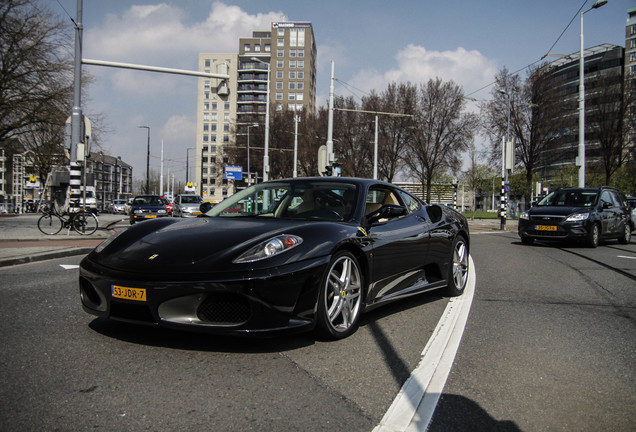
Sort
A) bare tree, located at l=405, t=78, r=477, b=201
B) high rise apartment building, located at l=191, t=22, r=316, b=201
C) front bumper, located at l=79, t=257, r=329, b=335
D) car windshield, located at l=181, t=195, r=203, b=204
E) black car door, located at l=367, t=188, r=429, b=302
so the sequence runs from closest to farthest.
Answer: front bumper, located at l=79, t=257, r=329, b=335
black car door, located at l=367, t=188, r=429, b=302
car windshield, located at l=181, t=195, r=203, b=204
bare tree, located at l=405, t=78, r=477, b=201
high rise apartment building, located at l=191, t=22, r=316, b=201

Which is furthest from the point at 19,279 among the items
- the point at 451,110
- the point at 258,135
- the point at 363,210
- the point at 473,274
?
the point at 258,135

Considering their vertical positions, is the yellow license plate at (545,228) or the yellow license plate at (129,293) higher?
the yellow license plate at (545,228)

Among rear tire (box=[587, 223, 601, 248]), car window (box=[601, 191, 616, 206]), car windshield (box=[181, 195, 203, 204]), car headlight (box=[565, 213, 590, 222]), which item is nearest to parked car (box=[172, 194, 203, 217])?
car windshield (box=[181, 195, 203, 204])

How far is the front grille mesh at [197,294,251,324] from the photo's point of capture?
3205 mm

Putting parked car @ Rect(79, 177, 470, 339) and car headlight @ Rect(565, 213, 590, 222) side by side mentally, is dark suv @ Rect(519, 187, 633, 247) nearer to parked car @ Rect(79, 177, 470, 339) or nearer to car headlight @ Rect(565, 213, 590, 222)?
car headlight @ Rect(565, 213, 590, 222)

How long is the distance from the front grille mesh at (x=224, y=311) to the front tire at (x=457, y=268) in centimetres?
310

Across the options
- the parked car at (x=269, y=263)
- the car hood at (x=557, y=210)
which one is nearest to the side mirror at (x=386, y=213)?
the parked car at (x=269, y=263)

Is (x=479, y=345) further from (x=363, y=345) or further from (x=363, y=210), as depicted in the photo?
(x=363, y=210)

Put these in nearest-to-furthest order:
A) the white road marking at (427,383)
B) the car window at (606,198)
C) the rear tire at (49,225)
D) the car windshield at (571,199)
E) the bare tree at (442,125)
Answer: the white road marking at (427,383)
the car windshield at (571,199)
the car window at (606,198)
the rear tire at (49,225)
the bare tree at (442,125)

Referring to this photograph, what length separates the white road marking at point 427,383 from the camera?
93.9 inches

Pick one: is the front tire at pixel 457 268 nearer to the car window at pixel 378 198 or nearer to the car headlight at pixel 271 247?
the car window at pixel 378 198

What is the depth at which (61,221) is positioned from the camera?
49.4 feet

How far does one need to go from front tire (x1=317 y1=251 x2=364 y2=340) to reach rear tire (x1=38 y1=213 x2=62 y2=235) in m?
13.2

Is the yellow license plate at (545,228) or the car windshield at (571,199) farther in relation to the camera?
the car windshield at (571,199)
